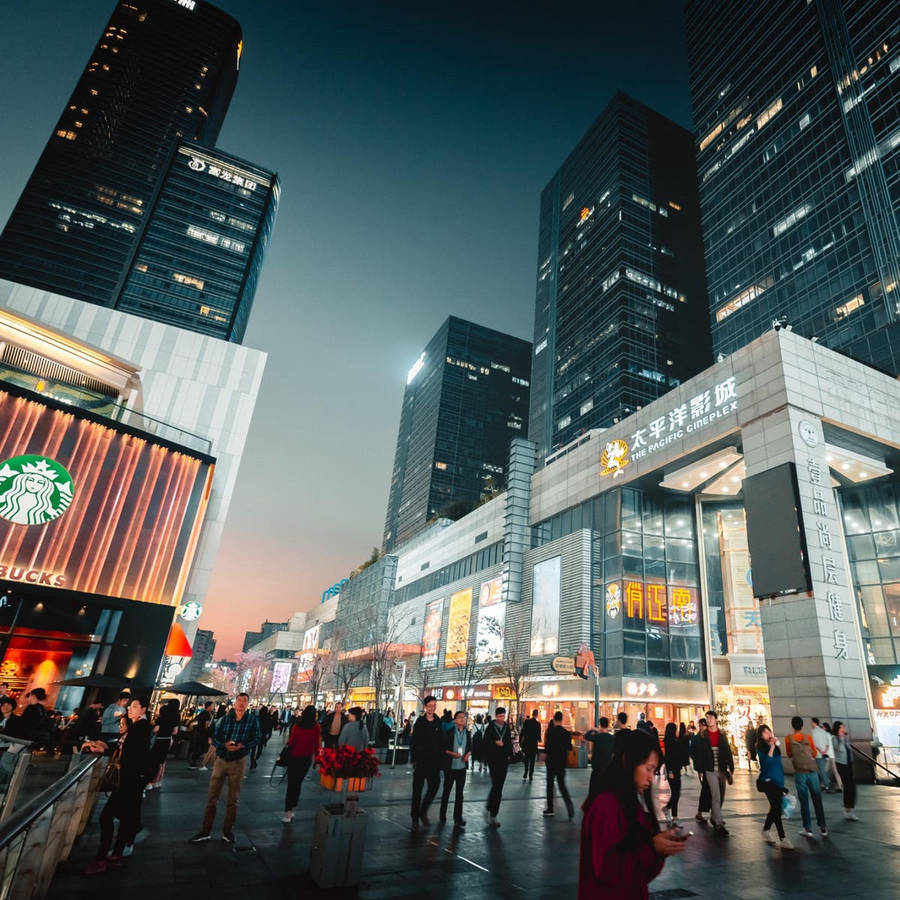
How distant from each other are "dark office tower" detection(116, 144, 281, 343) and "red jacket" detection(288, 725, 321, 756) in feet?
365

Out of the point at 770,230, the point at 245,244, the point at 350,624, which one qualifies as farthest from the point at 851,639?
the point at 245,244

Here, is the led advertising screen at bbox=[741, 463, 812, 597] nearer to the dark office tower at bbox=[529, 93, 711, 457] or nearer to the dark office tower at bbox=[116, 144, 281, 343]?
the dark office tower at bbox=[529, 93, 711, 457]

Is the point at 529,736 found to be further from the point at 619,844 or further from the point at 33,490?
the point at 33,490

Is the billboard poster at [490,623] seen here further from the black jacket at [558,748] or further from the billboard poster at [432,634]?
the black jacket at [558,748]

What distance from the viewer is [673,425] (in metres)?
32.1

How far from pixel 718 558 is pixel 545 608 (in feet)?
38.3

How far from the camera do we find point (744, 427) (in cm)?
2723

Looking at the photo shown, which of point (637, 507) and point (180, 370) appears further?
point (180, 370)

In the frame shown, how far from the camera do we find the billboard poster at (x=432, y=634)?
54.8m

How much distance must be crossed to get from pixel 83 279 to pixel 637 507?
12358 centimetres

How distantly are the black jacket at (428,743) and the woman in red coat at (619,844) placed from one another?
7118 mm

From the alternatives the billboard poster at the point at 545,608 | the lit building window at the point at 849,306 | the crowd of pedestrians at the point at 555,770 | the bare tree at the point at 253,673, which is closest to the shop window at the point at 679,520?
the billboard poster at the point at 545,608

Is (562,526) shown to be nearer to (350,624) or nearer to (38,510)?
(38,510)

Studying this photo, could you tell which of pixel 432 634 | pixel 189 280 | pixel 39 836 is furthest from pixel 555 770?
pixel 189 280
